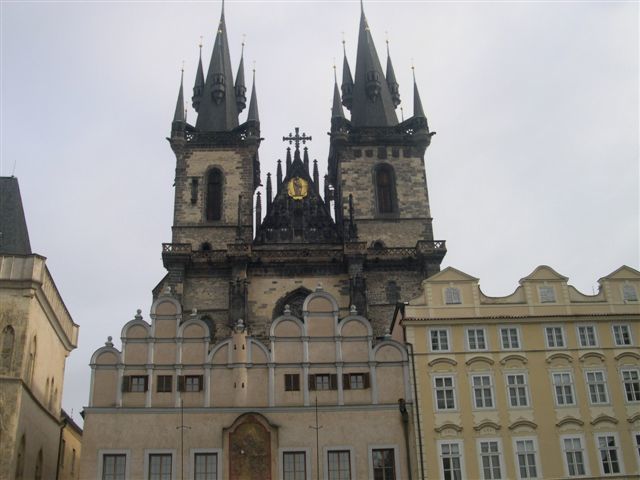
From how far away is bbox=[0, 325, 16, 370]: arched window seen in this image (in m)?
25.1

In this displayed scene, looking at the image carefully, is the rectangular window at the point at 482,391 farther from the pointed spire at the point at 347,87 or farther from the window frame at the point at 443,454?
the pointed spire at the point at 347,87

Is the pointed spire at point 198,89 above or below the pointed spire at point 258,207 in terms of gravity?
above

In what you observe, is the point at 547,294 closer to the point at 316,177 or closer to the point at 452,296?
the point at 452,296

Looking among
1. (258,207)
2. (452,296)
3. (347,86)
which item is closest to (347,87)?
(347,86)

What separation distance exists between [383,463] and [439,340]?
4.76 meters

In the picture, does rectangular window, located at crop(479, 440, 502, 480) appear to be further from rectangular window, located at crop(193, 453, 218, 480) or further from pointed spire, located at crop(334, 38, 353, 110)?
pointed spire, located at crop(334, 38, 353, 110)

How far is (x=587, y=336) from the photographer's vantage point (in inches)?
1049

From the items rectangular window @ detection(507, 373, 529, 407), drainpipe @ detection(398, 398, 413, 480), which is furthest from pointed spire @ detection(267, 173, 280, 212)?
rectangular window @ detection(507, 373, 529, 407)

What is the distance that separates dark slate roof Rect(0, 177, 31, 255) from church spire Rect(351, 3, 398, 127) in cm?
2728

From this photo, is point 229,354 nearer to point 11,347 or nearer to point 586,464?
point 11,347

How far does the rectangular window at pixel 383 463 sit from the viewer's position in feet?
79.4

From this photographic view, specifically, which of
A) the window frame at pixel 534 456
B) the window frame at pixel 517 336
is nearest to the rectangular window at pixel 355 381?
the window frame at pixel 517 336

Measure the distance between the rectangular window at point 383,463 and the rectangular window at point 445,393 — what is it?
7.61 ft

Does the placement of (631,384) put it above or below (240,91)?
below
